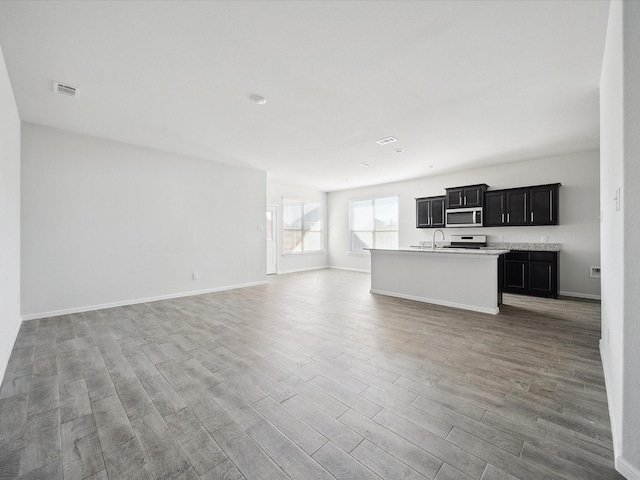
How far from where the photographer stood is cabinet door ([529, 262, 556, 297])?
17.4 ft

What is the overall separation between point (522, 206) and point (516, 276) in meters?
1.43

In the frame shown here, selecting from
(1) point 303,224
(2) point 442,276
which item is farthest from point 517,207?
(1) point 303,224

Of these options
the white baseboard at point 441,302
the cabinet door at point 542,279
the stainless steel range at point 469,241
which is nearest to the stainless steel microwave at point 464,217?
the stainless steel range at point 469,241

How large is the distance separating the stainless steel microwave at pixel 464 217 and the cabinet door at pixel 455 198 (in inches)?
4.5

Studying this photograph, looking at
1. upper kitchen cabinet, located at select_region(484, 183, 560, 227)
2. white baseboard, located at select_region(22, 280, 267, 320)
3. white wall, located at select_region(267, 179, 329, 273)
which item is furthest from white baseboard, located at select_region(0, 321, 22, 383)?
upper kitchen cabinet, located at select_region(484, 183, 560, 227)

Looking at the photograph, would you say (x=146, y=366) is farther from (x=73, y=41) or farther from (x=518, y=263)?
(x=518, y=263)

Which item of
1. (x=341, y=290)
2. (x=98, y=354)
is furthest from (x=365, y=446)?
(x=341, y=290)

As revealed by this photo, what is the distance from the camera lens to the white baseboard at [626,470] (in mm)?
1346

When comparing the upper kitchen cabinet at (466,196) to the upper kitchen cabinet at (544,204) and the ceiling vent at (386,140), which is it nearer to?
the upper kitchen cabinet at (544,204)

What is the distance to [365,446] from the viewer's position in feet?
5.25

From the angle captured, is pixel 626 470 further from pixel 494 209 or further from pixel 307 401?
pixel 494 209

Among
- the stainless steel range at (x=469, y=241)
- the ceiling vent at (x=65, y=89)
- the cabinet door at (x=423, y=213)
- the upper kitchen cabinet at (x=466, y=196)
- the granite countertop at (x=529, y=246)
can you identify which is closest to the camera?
the ceiling vent at (x=65, y=89)

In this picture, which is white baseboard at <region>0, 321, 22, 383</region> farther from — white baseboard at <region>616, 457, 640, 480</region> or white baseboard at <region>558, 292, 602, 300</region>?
white baseboard at <region>558, 292, 602, 300</region>

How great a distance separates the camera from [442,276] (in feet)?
15.7
